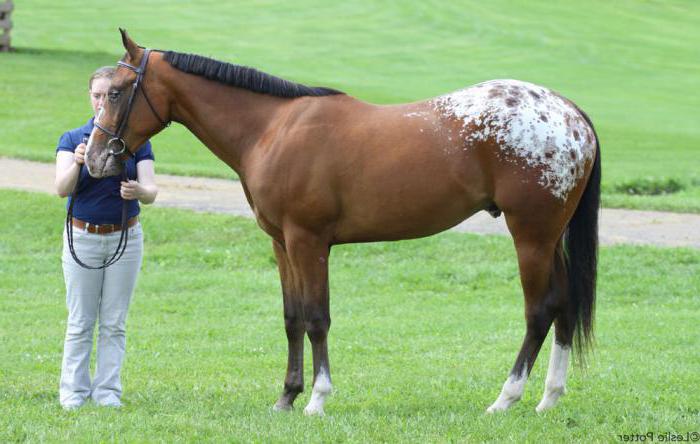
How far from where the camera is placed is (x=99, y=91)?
6.05 meters

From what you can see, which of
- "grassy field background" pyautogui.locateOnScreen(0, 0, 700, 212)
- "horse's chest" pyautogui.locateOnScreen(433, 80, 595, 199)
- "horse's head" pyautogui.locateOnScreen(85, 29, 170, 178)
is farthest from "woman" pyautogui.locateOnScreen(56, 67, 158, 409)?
"grassy field background" pyautogui.locateOnScreen(0, 0, 700, 212)

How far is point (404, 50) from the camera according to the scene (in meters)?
30.8

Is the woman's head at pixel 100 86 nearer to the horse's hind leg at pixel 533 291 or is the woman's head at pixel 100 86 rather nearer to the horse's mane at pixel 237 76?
the horse's mane at pixel 237 76

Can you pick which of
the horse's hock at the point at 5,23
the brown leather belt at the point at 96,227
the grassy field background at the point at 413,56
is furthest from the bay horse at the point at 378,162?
the horse's hock at the point at 5,23

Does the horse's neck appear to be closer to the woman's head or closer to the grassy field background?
the woman's head

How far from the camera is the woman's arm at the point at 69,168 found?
6.05 m

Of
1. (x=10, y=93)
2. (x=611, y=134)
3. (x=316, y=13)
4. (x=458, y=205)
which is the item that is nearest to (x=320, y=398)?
(x=458, y=205)

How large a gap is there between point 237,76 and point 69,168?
1.10m

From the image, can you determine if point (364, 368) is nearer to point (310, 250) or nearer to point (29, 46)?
point (310, 250)

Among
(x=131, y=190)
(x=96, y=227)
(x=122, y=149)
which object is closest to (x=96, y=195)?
(x=96, y=227)

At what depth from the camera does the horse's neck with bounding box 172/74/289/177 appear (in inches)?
240

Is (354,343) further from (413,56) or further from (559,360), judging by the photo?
(413,56)

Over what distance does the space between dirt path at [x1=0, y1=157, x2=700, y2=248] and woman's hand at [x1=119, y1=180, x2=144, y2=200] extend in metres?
6.84

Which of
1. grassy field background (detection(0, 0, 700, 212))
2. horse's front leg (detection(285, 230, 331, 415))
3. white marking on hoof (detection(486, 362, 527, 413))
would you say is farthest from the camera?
grassy field background (detection(0, 0, 700, 212))
